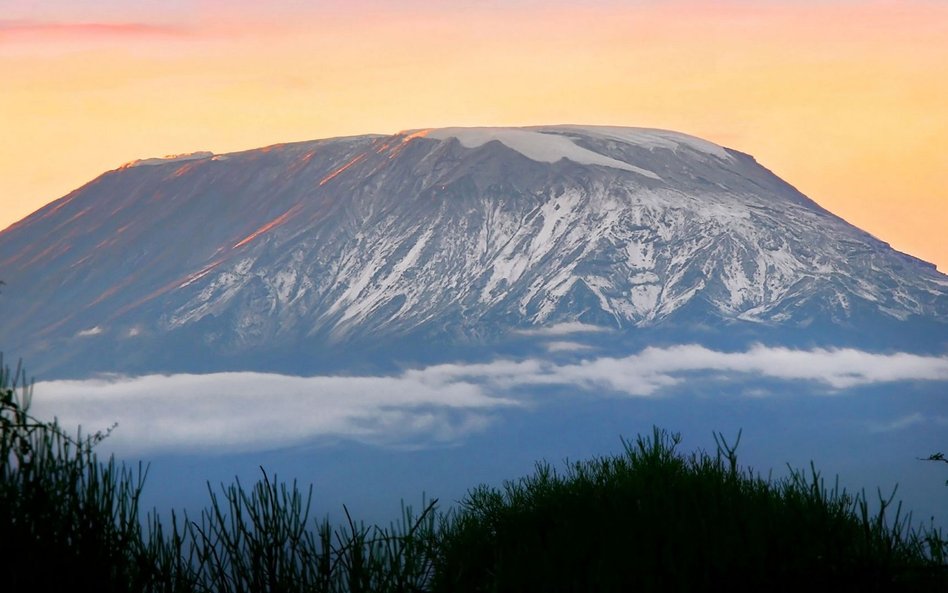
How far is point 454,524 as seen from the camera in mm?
18828

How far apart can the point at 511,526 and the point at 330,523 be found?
1010cm

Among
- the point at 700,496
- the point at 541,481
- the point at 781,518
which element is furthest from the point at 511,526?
the point at 781,518

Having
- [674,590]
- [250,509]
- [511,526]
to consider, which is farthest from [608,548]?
[511,526]

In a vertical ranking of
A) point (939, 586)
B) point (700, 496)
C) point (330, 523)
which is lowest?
point (939, 586)

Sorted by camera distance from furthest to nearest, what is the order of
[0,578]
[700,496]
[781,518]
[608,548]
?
1. [700,496]
2. [781,518]
3. [608,548]
4. [0,578]

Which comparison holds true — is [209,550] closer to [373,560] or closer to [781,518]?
[373,560]

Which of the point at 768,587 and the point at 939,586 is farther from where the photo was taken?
the point at 768,587

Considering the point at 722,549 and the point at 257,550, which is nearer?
the point at 257,550

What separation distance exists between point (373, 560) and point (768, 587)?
9.92 ft

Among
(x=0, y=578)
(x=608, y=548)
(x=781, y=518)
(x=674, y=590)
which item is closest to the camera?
(x=0, y=578)

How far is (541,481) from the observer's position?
60.4 ft

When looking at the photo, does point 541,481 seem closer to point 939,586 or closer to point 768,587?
point 768,587

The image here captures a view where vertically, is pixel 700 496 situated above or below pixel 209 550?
above

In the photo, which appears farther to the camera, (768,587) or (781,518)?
(781,518)
